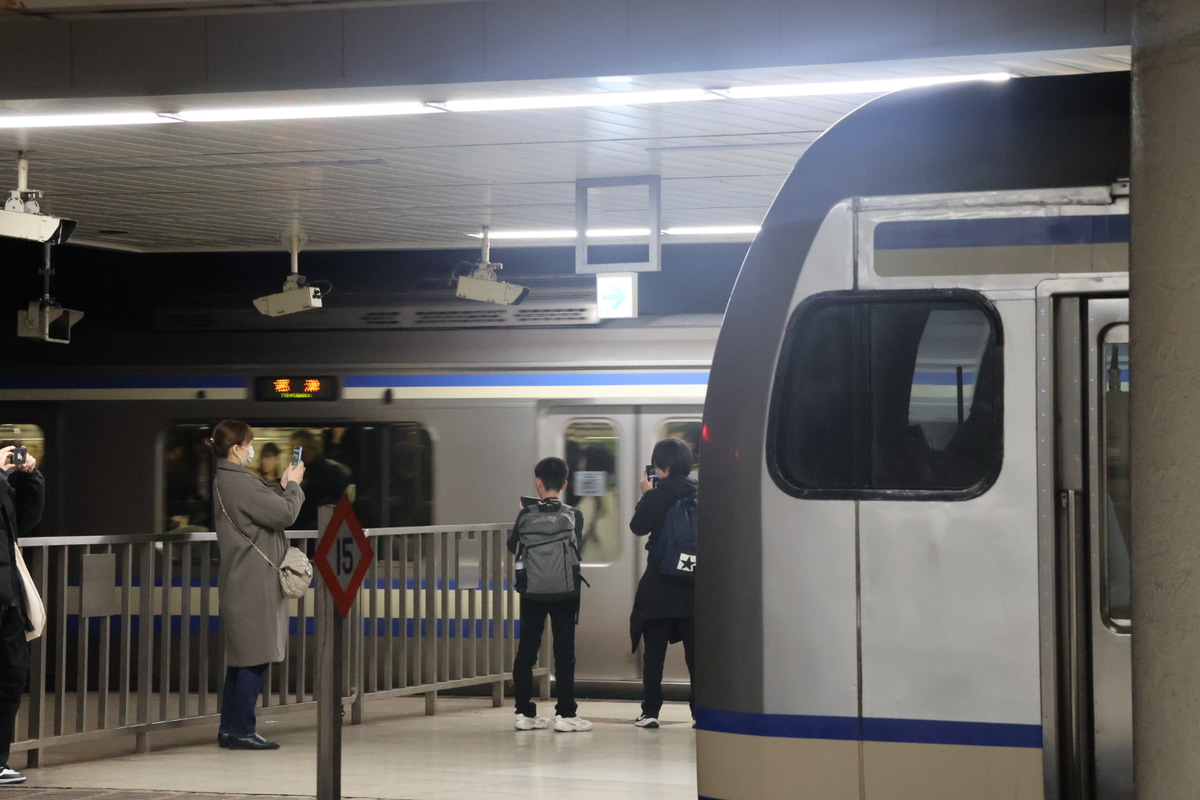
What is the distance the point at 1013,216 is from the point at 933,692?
1.46 metres

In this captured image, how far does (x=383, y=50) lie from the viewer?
26.0ft

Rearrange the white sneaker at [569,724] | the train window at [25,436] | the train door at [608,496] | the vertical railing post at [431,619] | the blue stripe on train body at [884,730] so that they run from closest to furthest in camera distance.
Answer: the blue stripe on train body at [884,730], the white sneaker at [569,724], the vertical railing post at [431,619], the train door at [608,496], the train window at [25,436]

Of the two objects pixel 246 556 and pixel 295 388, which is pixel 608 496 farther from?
pixel 246 556

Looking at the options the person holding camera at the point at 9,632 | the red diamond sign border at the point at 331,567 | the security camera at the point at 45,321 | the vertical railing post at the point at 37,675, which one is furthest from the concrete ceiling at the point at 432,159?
the vertical railing post at the point at 37,675

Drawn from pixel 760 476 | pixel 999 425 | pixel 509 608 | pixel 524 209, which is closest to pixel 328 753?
pixel 760 476

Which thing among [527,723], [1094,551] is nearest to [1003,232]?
[1094,551]

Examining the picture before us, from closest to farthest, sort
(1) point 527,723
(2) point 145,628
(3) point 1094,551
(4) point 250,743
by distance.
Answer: (3) point 1094,551, (2) point 145,628, (4) point 250,743, (1) point 527,723

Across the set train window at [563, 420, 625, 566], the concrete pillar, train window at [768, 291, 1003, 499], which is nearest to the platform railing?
train window at [563, 420, 625, 566]

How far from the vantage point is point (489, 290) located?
11828mm

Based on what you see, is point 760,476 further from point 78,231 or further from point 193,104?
point 78,231

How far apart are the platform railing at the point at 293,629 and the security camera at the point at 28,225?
183 centimetres

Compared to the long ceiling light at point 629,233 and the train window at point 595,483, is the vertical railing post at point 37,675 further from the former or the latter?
the long ceiling light at point 629,233

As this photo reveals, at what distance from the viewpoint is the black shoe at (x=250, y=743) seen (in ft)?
30.8

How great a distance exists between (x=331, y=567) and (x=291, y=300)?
5559 millimetres
